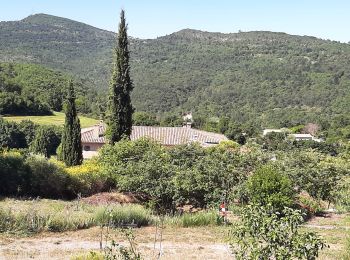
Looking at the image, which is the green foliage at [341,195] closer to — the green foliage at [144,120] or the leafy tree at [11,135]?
the leafy tree at [11,135]

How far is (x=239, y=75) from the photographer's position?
130 meters

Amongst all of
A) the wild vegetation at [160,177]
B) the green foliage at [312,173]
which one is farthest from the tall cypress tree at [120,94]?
the green foliage at [312,173]

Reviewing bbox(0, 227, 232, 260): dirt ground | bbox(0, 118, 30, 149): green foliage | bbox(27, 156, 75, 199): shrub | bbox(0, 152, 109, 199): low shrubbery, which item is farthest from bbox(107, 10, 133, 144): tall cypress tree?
bbox(0, 118, 30, 149): green foliage

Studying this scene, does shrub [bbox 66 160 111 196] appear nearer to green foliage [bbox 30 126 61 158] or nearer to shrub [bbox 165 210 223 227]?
shrub [bbox 165 210 223 227]

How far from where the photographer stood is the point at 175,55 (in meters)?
171

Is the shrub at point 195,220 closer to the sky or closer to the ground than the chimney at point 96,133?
closer to the sky

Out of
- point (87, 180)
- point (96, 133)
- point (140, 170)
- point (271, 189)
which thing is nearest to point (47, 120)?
point (96, 133)

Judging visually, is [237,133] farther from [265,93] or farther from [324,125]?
[265,93]

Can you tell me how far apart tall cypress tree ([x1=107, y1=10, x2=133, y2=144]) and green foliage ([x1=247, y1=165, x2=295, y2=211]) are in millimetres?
11165

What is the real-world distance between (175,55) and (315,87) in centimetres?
7071

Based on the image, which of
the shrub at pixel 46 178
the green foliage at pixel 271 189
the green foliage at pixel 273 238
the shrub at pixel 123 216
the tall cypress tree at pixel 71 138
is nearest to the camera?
the green foliage at pixel 273 238

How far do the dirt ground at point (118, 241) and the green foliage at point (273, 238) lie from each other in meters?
5.15

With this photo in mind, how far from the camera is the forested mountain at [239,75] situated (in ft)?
344

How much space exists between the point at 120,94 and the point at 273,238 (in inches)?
820
